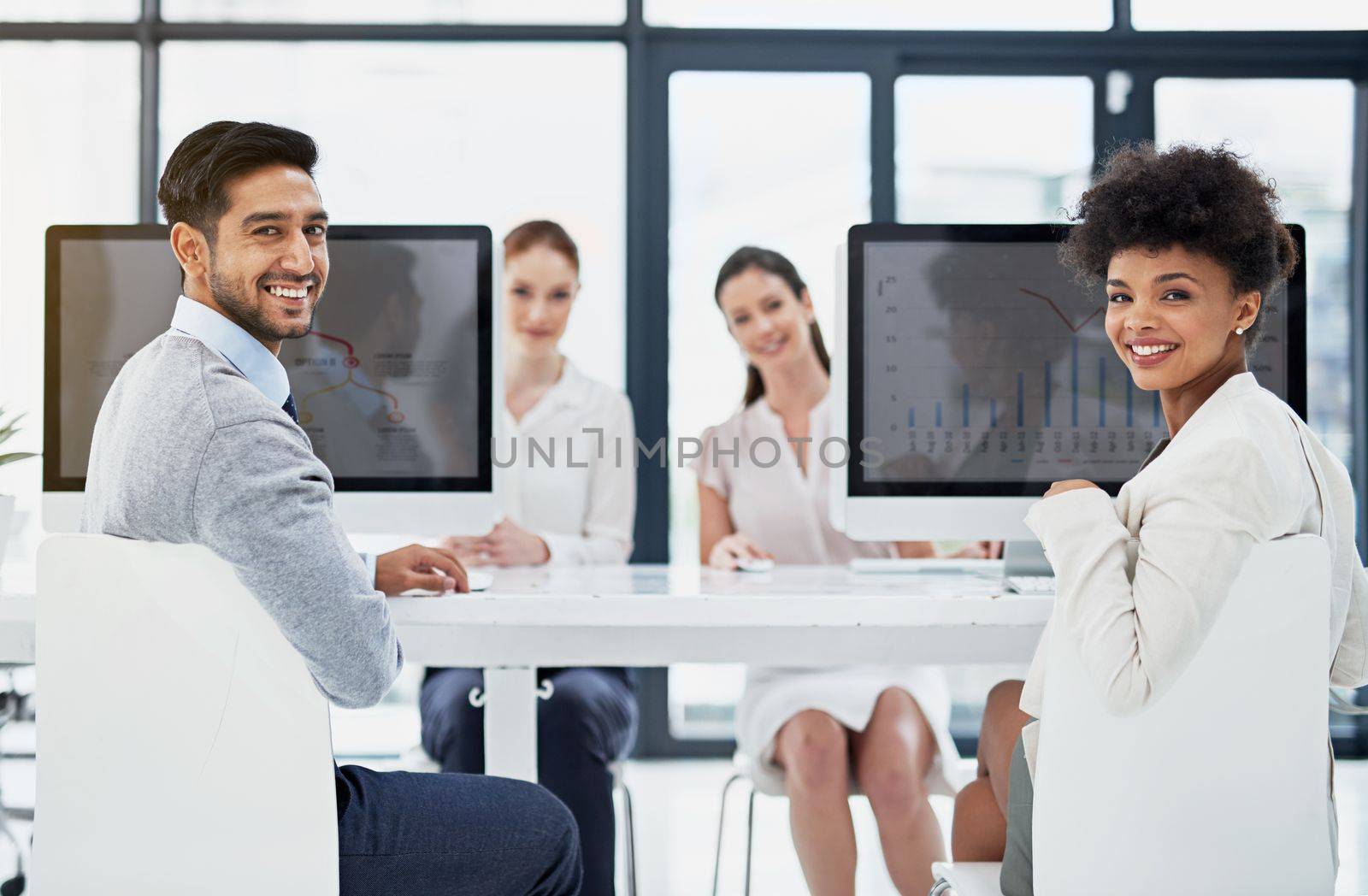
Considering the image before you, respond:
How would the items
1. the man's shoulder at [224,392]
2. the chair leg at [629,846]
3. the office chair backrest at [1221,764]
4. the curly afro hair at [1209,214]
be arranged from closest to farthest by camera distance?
the office chair backrest at [1221,764] → the man's shoulder at [224,392] → the curly afro hair at [1209,214] → the chair leg at [629,846]

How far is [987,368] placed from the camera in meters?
1.57

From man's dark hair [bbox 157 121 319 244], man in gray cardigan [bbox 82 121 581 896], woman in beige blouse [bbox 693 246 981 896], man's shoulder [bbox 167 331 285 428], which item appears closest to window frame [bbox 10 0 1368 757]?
woman in beige blouse [bbox 693 246 981 896]

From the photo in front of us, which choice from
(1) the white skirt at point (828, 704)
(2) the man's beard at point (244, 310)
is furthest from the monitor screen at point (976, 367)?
(2) the man's beard at point (244, 310)

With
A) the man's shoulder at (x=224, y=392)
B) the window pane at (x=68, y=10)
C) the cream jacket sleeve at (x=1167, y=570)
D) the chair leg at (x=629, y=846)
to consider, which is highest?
the window pane at (x=68, y=10)

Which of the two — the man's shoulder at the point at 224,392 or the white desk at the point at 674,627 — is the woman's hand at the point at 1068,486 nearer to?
the white desk at the point at 674,627

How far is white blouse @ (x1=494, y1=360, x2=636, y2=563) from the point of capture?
2.35 meters

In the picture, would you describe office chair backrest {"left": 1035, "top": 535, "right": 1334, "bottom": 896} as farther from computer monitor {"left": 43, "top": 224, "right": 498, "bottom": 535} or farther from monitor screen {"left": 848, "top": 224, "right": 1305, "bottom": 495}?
computer monitor {"left": 43, "top": 224, "right": 498, "bottom": 535}

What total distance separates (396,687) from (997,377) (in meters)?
2.37

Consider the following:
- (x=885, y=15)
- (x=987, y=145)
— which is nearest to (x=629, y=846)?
(x=987, y=145)

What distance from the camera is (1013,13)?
3.26m

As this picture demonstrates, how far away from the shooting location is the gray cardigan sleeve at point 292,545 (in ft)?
2.93

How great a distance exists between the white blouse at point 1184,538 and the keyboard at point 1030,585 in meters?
0.36

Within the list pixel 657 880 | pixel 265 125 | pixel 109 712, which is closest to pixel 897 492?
pixel 265 125

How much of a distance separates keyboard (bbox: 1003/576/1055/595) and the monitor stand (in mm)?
62
